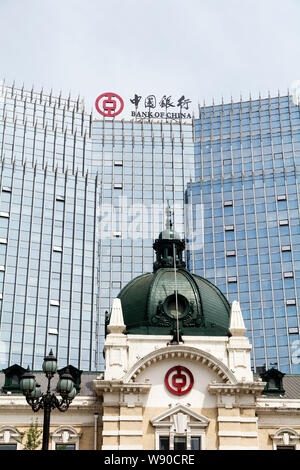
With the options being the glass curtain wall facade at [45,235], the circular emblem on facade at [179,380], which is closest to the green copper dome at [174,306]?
the circular emblem on facade at [179,380]

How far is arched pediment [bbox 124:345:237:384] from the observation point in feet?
162

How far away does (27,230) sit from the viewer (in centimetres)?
10594

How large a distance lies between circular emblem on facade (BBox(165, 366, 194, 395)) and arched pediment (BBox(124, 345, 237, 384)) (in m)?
0.98

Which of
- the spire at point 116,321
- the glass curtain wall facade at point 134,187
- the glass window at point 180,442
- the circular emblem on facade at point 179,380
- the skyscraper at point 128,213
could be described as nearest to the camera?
the glass window at point 180,442

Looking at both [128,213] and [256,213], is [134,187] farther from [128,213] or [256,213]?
[256,213]

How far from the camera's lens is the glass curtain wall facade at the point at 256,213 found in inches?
3989

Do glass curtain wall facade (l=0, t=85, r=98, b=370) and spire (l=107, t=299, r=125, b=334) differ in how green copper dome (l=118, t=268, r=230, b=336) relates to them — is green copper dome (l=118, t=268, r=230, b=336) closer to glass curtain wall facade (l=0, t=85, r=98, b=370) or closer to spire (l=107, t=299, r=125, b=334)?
spire (l=107, t=299, r=125, b=334)

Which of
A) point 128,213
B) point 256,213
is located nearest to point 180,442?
point 256,213

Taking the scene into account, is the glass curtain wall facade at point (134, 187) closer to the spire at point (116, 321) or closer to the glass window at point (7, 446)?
the spire at point (116, 321)

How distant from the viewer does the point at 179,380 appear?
163ft

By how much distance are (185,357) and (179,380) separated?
1705 millimetres

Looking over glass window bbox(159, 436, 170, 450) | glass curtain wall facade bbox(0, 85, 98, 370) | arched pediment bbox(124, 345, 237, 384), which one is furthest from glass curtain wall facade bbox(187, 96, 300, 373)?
glass window bbox(159, 436, 170, 450)

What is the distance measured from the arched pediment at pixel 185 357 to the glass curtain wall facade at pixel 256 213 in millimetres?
48876

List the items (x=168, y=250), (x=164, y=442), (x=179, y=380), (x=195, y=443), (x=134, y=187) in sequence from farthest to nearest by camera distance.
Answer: (x=134, y=187) < (x=168, y=250) < (x=179, y=380) < (x=195, y=443) < (x=164, y=442)
